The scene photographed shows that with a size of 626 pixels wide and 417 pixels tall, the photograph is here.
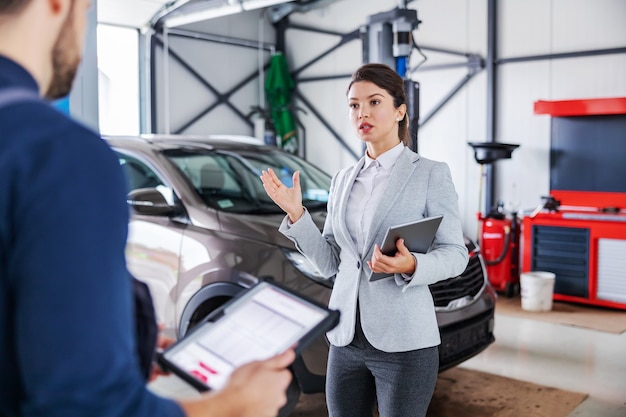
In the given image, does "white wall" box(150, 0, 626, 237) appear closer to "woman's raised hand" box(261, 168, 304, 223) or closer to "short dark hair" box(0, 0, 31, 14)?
"woman's raised hand" box(261, 168, 304, 223)

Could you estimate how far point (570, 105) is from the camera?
22.3ft

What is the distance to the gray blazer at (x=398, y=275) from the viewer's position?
6.73 feet

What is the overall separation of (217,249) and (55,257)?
9.47 feet

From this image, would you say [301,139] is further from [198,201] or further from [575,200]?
[198,201]

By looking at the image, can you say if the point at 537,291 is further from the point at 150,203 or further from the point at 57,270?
the point at 57,270

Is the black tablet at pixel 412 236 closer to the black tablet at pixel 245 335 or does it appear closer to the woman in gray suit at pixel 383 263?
the woman in gray suit at pixel 383 263

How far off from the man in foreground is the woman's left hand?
121 cm

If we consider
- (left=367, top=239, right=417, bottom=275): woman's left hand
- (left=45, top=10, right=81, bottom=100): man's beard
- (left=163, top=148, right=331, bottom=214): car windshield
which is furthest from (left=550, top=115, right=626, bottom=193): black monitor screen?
(left=45, top=10, right=81, bottom=100): man's beard

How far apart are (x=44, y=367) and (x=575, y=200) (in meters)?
7.17

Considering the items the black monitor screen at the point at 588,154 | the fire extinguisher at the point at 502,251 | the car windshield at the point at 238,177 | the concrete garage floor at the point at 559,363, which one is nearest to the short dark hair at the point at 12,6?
the car windshield at the point at 238,177

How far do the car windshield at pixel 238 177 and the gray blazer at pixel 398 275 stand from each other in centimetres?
175

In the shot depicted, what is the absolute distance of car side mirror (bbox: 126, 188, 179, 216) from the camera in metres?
3.65

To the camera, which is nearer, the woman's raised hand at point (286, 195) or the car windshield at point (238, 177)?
the woman's raised hand at point (286, 195)

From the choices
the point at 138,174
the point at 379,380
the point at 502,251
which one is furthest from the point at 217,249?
the point at 502,251
